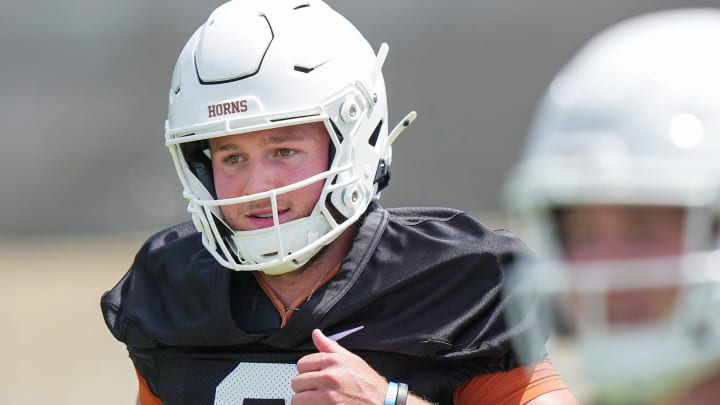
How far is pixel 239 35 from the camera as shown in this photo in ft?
6.82

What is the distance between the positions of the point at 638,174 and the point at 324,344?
77 cm

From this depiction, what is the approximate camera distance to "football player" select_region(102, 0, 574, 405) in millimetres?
1961

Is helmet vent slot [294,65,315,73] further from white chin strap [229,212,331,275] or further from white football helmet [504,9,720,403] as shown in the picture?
white football helmet [504,9,720,403]

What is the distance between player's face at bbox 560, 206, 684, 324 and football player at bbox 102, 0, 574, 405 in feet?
2.07

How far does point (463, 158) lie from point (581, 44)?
1.25 meters

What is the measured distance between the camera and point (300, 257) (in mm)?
2004

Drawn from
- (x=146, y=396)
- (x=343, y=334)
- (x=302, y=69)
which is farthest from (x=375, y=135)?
(x=146, y=396)

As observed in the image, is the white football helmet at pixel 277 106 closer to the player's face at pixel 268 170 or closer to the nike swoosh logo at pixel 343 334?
the player's face at pixel 268 170

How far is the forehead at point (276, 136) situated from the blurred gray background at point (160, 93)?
612 centimetres

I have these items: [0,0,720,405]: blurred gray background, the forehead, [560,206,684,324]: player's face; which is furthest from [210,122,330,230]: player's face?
[0,0,720,405]: blurred gray background

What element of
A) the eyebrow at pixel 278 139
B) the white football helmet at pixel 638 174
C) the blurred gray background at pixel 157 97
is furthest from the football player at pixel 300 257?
the blurred gray background at pixel 157 97

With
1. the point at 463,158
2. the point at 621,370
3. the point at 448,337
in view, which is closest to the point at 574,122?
the point at 621,370

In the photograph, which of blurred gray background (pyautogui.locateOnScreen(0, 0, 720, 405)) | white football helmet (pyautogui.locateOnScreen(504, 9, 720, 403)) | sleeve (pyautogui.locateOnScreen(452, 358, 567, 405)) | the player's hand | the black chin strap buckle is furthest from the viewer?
blurred gray background (pyautogui.locateOnScreen(0, 0, 720, 405))

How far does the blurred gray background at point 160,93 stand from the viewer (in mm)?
8281
